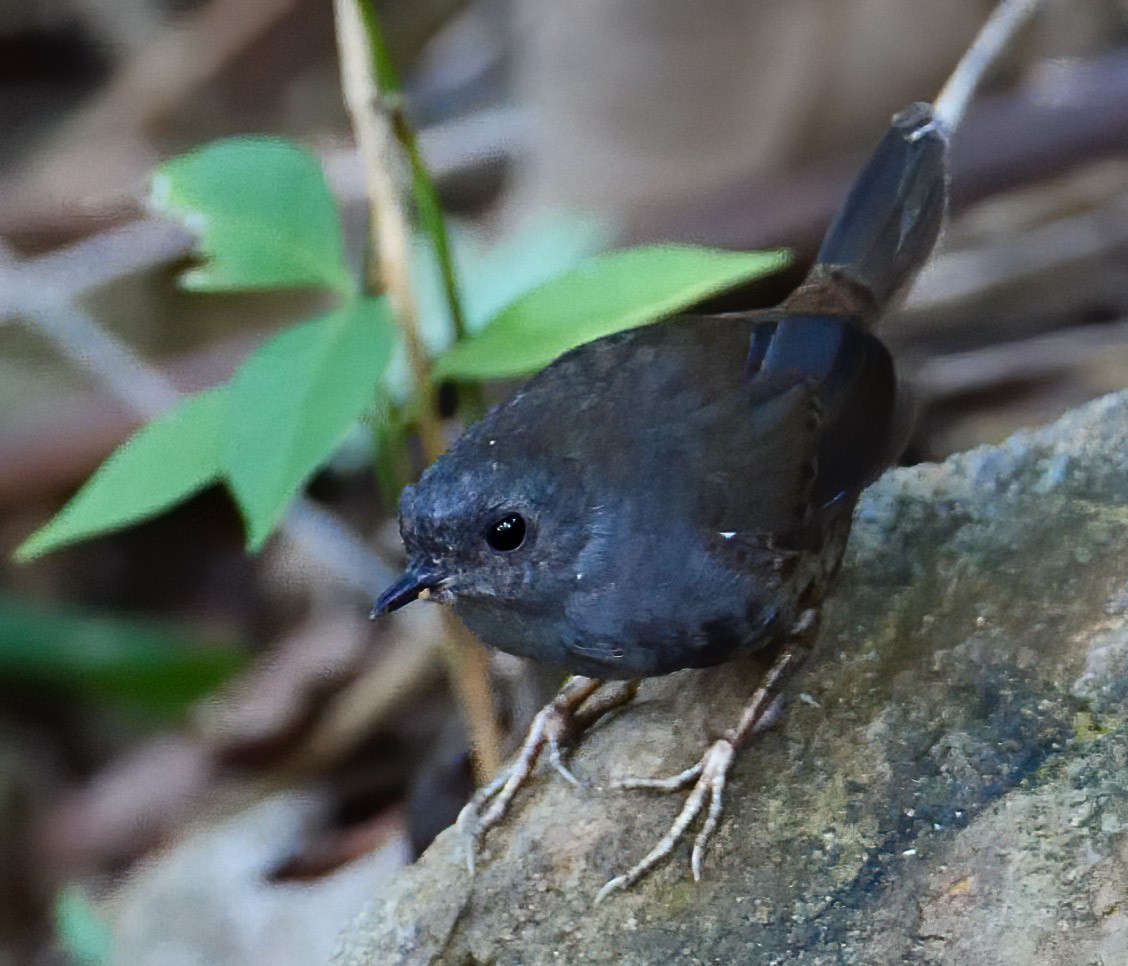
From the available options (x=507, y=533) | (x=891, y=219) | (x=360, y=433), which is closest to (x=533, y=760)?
(x=507, y=533)

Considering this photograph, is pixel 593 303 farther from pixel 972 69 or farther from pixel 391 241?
pixel 972 69

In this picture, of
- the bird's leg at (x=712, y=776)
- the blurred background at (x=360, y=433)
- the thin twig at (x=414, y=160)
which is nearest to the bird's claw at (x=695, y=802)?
the bird's leg at (x=712, y=776)

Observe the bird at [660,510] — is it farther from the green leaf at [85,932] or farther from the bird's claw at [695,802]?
the green leaf at [85,932]

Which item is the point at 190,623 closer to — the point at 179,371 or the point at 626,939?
the point at 179,371

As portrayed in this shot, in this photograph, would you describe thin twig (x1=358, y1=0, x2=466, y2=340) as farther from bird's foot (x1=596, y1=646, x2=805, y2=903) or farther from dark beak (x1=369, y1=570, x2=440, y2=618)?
bird's foot (x1=596, y1=646, x2=805, y2=903)

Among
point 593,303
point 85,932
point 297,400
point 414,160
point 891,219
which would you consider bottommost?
point 85,932
